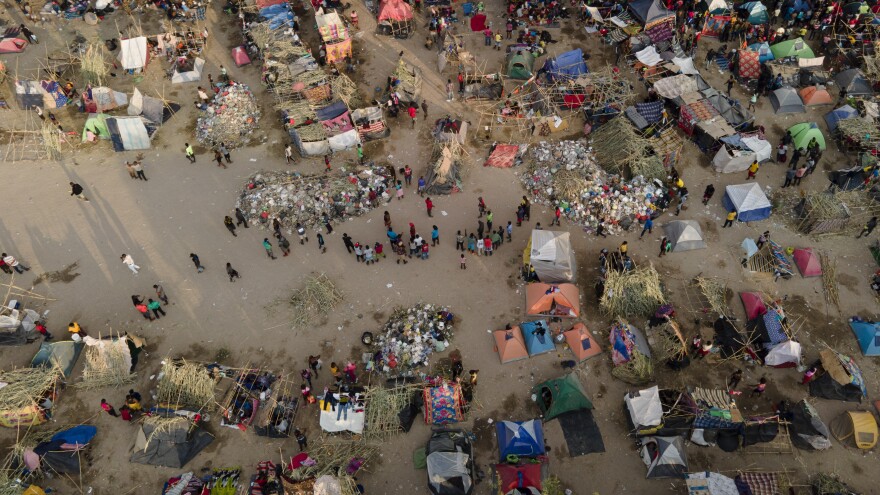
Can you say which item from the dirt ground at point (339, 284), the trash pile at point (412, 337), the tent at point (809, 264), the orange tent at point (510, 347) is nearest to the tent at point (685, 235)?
the dirt ground at point (339, 284)

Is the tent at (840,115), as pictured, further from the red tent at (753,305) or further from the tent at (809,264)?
the red tent at (753,305)

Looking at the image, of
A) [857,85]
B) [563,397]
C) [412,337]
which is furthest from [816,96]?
[412,337]

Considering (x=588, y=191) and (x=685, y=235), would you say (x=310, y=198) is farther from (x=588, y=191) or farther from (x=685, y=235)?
(x=685, y=235)

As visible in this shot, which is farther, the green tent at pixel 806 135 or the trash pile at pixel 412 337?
the green tent at pixel 806 135

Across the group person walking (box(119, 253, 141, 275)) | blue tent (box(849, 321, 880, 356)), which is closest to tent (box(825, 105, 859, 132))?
blue tent (box(849, 321, 880, 356))

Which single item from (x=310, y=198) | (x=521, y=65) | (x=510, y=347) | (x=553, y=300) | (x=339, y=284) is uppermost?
(x=521, y=65)

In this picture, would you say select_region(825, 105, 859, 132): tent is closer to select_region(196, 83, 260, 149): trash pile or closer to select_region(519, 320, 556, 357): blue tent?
select_region(519, 320, 556, 357): blue tent

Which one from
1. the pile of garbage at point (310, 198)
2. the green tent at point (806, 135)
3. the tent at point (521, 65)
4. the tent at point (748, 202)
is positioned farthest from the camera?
the tent at point (521, 65)
